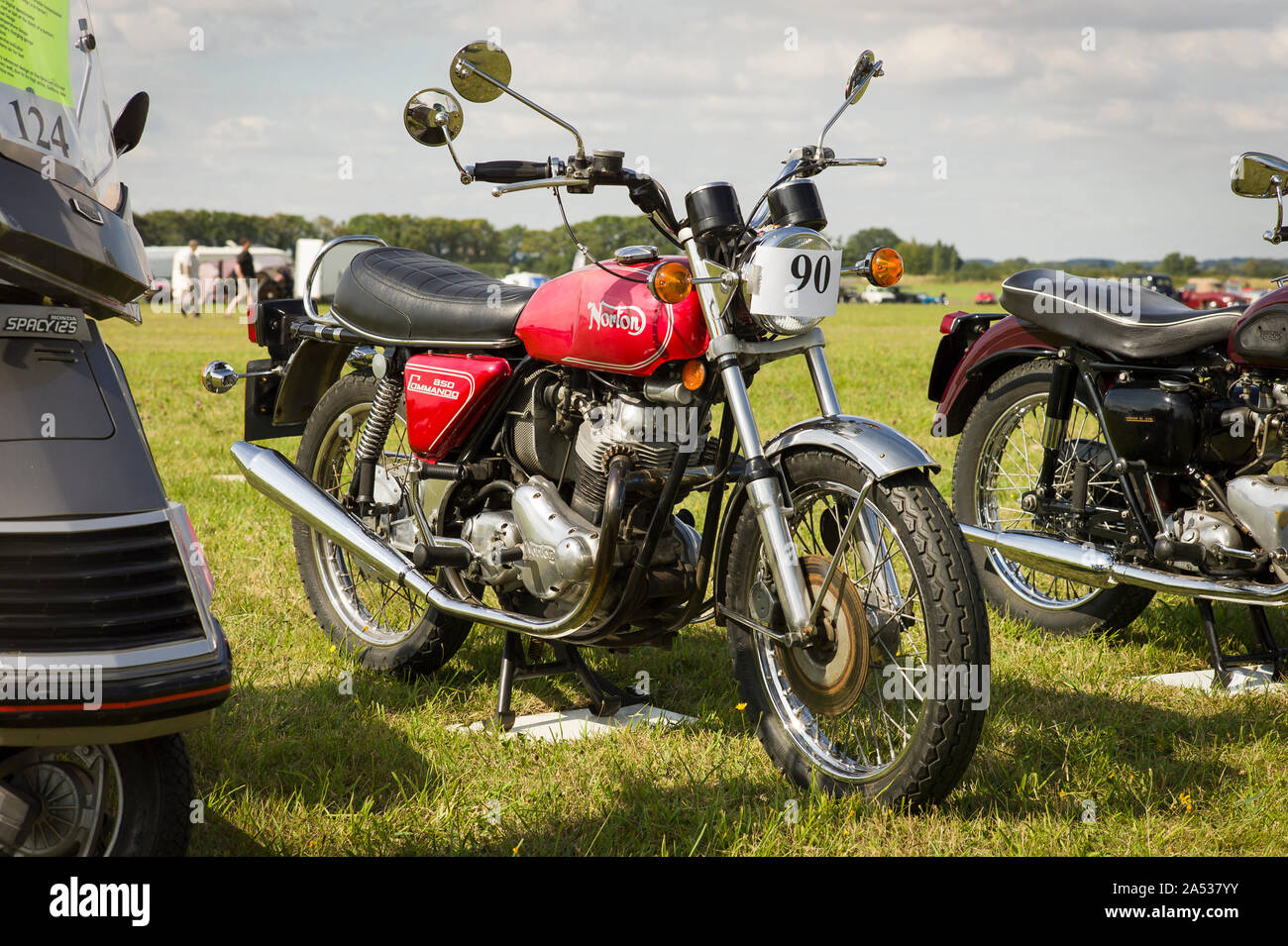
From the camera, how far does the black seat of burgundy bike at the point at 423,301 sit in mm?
3686

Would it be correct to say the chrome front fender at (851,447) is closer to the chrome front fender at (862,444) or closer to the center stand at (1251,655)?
the chrome front fender at (862,444)

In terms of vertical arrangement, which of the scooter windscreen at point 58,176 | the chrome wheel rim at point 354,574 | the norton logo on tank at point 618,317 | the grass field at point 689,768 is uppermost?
the scooter windscreen at point 58,176

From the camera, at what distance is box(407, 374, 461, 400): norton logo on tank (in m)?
3.70

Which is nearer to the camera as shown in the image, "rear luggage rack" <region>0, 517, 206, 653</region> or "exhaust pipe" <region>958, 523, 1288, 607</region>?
"rear luggage rack" <region>0, 517, 206, 653</region>

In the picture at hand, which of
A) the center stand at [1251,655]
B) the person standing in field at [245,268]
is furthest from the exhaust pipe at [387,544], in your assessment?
the person standing in field at [245,268]

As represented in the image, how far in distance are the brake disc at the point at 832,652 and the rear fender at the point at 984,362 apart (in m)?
2.09

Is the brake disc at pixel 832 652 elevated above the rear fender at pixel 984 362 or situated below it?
below

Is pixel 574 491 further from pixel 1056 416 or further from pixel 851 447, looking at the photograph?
pixel 1056 416

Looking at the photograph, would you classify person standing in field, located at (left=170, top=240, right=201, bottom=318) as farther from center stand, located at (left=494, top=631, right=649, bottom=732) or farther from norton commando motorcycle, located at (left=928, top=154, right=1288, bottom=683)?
center stand, located at (left=494, top=631, right=649, bottom=732)

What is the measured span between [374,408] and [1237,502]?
2.93m

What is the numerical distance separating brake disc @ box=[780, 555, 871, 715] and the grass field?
275 mm

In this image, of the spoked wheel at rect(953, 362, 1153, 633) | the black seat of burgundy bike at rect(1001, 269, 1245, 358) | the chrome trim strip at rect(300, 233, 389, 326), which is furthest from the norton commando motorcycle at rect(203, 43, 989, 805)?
the spoked wheel at rect(953, 362, 1153, 633)

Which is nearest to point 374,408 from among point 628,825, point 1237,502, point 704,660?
point 704,660
